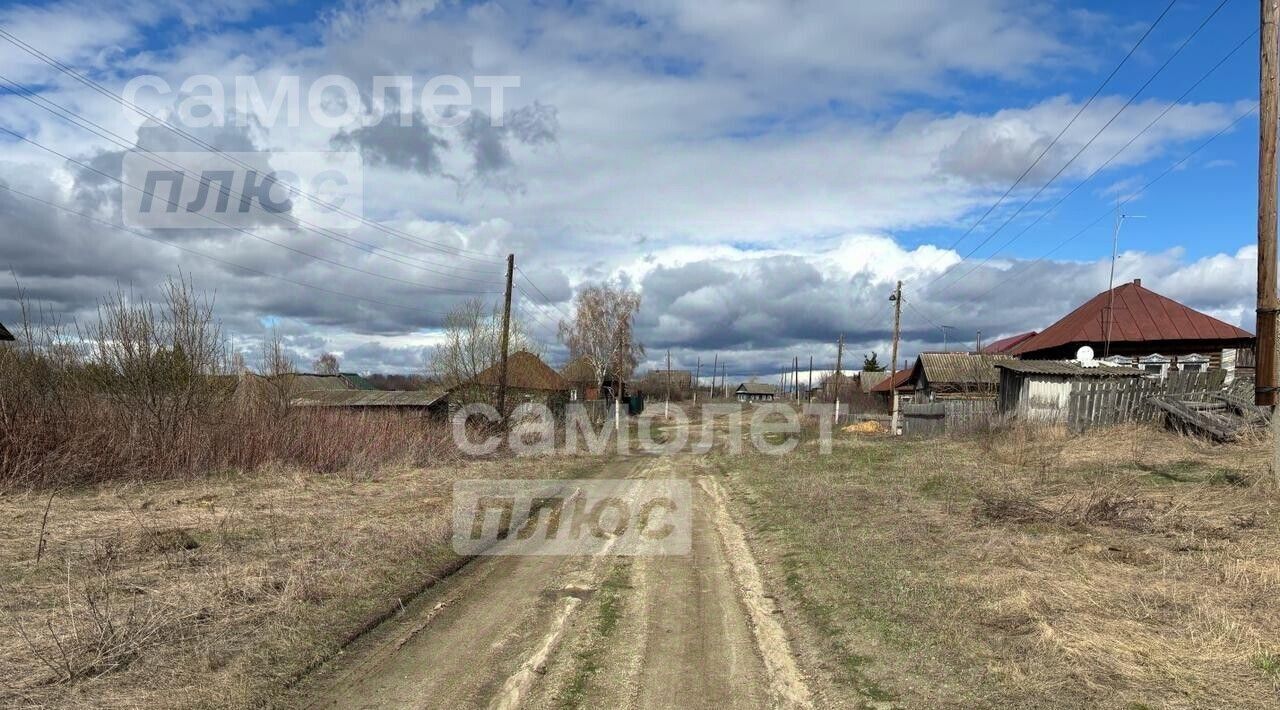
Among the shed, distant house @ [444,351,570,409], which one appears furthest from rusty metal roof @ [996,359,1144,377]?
distant house @ [444,351,570,409]

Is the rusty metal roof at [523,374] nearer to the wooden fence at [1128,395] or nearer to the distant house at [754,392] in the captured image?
the wooden fence at [1128,395]

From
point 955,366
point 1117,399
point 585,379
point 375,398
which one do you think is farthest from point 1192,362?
point 585,379

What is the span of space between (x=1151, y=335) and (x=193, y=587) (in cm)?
4293

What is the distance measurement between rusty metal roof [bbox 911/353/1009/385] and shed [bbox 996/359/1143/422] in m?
17.7

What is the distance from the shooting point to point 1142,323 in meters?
39.3

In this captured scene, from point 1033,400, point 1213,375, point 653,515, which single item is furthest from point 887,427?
point 653,515

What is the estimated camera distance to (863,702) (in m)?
4.95

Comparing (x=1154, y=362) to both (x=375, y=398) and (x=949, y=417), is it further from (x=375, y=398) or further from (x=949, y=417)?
(x=375, y=398)

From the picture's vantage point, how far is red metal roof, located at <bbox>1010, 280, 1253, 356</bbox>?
38.3 m

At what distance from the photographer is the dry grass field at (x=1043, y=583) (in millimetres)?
5027

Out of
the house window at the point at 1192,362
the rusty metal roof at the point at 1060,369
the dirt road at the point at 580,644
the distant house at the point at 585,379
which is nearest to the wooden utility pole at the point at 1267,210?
the dirt road at the point at 580,644

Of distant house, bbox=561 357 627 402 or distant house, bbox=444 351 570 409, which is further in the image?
distant house, bbox=561 357 627 402

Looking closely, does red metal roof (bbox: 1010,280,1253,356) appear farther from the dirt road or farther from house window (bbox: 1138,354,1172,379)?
the dirt road

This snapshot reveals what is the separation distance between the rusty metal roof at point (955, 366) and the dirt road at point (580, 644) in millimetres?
39314
